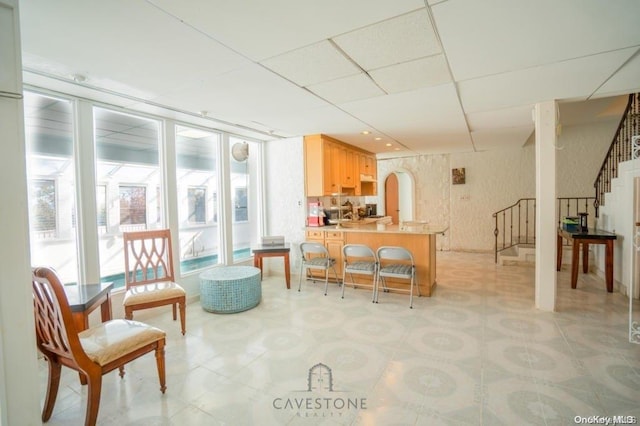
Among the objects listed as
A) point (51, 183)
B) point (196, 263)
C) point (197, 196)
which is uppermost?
point (51, 183)

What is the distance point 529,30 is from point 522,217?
6.13 m

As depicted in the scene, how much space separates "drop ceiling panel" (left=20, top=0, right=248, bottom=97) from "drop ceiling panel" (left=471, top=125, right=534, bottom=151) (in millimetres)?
4614

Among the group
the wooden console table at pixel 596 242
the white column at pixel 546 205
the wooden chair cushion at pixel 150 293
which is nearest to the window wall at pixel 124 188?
the wooden chair cushion at pixel 150 293

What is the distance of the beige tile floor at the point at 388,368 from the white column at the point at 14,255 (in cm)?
61

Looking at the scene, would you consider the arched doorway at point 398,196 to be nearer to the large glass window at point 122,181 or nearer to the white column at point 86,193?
the large glass window at point 122,181

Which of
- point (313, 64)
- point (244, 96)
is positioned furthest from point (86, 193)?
point (313, 64)

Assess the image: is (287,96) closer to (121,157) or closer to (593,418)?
(121,157)

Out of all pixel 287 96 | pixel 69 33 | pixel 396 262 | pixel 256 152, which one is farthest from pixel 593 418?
pixel 256 152

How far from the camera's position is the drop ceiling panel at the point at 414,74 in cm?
242

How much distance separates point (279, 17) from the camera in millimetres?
1776

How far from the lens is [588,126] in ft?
19.9

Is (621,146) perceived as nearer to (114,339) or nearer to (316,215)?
(316,215)

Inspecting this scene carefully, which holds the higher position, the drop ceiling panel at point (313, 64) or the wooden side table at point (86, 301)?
the drop ceiling panel at point (313, 64)

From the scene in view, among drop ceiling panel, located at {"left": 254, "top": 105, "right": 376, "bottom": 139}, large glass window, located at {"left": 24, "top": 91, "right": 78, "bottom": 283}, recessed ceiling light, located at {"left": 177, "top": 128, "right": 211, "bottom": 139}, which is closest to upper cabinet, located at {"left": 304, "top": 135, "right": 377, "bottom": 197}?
drop ceiling panel, located at {"left": 254, "top": 105, "right": 376, "bottom": 139}
